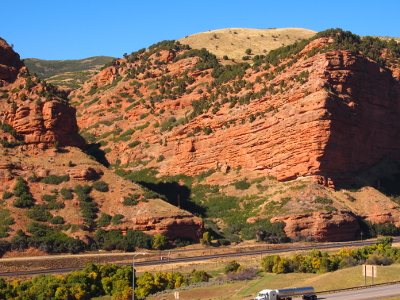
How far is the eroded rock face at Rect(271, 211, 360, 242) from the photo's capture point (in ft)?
221

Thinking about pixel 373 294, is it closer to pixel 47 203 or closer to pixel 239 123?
pixel 47 203

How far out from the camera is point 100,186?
69875mm

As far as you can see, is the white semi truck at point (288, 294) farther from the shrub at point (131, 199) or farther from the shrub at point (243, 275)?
the shrub at point (131, 199)

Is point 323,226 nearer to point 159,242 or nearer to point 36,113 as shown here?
point 159,242

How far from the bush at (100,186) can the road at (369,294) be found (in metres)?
37.6

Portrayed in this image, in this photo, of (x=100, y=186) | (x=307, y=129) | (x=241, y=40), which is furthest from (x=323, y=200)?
(x=241, y=40)

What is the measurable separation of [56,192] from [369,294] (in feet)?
133

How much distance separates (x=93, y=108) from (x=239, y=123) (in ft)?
119

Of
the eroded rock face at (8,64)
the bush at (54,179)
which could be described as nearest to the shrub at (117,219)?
the bush at (54,179)

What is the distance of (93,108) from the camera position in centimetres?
11275

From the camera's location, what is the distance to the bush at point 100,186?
69.7 metres

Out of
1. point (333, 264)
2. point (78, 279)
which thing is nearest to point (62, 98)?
point (78, 279)

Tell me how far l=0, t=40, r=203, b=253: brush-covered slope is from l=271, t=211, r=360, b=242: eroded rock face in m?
9.61

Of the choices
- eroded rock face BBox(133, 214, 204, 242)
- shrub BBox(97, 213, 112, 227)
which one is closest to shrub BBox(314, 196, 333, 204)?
eroded rock face BBox(133, 214, 204, 242)
